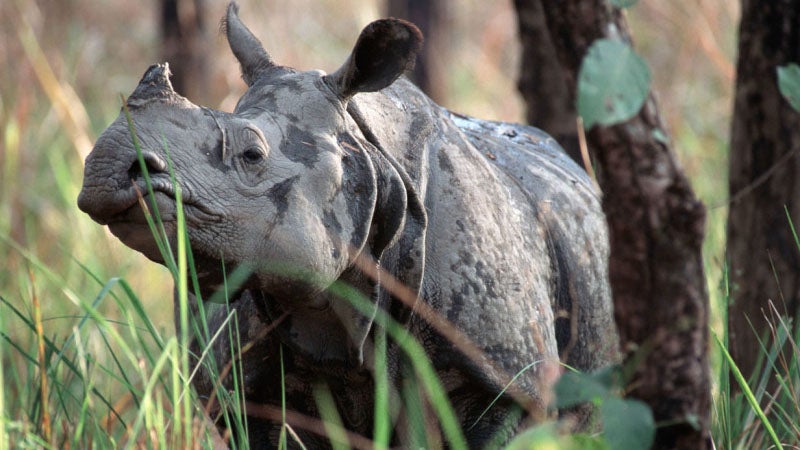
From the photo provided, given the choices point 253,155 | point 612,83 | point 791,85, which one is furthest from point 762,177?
point 612,83

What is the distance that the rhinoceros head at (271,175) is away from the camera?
2801 millimetres

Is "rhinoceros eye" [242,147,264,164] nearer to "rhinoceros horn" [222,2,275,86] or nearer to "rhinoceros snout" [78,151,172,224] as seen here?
"rhinoceros snout" [78,151,172,224]

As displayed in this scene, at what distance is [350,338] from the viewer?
3.30 metres

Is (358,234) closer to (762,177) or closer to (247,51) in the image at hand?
(247,51)

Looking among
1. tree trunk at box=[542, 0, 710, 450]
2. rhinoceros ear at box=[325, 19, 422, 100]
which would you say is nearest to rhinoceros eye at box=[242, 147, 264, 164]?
rhinoceros ear at box=[325, 19, 422, 100]

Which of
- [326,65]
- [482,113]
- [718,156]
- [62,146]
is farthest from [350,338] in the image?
[326,65]

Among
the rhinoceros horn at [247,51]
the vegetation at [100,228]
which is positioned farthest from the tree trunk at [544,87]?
the rhinoceros horn at [247,51]

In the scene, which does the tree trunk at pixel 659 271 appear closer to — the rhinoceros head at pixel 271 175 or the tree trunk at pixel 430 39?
the rhinoceros head at pixel 271 175

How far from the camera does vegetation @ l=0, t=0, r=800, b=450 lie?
130 inches

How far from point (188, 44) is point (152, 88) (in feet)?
22.5

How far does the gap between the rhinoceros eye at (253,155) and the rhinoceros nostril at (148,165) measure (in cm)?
24

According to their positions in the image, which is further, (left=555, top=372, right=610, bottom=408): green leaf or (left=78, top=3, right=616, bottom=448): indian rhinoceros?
(left=78, top=3, right=616, bottom=448): indian rhinoceros

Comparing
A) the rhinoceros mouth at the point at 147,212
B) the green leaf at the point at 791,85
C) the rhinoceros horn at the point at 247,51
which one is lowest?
the green leaf at the point at 791,85

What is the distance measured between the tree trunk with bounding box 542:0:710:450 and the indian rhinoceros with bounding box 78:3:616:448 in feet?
2.15
